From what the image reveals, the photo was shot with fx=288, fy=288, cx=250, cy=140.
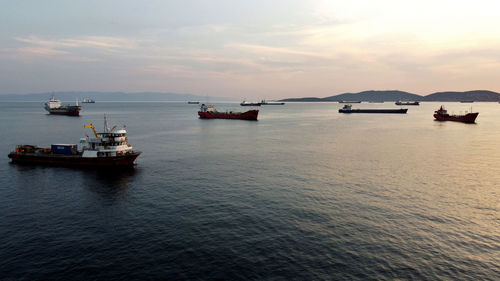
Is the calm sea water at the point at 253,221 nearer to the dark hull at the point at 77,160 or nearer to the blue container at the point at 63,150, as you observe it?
the dark hull at the point at 77,160

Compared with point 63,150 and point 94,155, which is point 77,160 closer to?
point 94,155

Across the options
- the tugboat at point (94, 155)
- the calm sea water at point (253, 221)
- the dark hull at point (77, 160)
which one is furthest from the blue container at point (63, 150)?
the calm sea water at point (253, 221)

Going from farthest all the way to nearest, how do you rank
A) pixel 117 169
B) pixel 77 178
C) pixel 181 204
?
pixel 117 169, pixel 77 178, pixel 181 204

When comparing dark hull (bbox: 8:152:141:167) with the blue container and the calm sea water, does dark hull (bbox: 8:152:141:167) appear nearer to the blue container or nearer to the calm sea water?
the blue container

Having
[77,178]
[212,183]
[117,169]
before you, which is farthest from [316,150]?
[77,178]

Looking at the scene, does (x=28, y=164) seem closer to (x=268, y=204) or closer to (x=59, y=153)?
(x=59, y=153)

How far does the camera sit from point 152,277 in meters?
28.2

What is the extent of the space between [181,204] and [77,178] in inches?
1271

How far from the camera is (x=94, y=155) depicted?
74.8 m

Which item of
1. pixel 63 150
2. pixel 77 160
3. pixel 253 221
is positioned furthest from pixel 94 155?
pixel 253 221

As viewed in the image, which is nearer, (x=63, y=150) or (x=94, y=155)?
(x=94, y=155)

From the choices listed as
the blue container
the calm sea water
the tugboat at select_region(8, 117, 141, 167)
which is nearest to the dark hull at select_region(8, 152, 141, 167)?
the tugboat at select_region(8, 117, 141, 167)

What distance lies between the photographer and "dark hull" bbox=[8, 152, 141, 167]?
2940 inches

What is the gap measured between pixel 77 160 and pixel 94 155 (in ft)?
15.6
